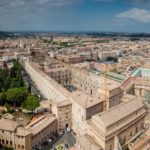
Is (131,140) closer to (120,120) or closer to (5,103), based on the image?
(120,120)

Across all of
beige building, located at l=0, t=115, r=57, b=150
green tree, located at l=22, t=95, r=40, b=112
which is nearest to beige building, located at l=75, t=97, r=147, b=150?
beige building, located at l=0, t=115, r=57, b=150

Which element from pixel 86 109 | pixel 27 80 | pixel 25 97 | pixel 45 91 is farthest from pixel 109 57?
pixel 86 109

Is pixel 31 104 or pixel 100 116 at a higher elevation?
pixel 100 116

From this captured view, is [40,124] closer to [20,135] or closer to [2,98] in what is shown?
[20,135]

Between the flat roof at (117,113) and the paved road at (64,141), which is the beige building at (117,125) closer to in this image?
the flat roof at (117,113)

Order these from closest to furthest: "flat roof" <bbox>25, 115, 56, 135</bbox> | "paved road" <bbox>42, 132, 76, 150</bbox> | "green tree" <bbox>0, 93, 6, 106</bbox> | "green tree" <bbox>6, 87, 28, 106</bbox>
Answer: "flat roof" <bbox>25, 115, 56, 135</bbox> < "paved road" <bbox>42, 132, 76, 150</bbox> < "green tree" <bbox>6, 87, 28, 106</bbox> < "green tree" <bbox>0, 93, 6, 106</bbox>

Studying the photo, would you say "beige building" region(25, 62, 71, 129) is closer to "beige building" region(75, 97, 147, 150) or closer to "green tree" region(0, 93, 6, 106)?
"beige building" region(75, 97, 147, 150)

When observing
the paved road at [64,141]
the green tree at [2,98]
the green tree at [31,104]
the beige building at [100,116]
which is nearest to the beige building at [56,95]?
the beige building at [100,116]

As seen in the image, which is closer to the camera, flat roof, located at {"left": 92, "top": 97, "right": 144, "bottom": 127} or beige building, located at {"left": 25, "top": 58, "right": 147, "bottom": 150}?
beige building, located at {"left": 25, "top": 58, "right": 147, "bottom": 150}

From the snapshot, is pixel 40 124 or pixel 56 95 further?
pixel 56 95

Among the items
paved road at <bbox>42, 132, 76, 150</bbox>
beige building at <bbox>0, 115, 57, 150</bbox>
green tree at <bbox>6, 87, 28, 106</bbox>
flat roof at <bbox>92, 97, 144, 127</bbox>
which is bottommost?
paved road at <bbox>42, 132, 76, 150</bbox>

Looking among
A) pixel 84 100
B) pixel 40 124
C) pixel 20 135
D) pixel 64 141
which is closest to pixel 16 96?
pixel 40 124
